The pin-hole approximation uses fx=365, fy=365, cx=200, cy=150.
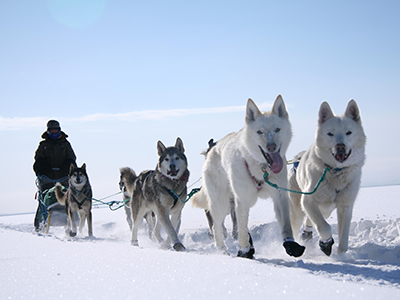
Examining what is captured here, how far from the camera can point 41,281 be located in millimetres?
2072

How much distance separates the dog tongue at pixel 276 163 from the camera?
3238 mm

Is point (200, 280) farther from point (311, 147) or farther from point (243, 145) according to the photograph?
point (311, 147)

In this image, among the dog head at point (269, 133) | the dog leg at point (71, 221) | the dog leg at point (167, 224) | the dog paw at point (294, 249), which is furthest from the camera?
the dog leg at point (71, 221)

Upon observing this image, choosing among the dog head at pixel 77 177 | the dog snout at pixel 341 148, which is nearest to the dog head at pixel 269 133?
the dog snout at pixel 341 148

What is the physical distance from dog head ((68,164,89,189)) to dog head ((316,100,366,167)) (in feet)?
15.8

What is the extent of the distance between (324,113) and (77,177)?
16.1 ft

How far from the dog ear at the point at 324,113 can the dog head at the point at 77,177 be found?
15.9 ft

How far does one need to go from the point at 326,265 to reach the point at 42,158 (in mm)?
6069

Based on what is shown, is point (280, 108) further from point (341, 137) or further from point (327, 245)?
point (327, 245)

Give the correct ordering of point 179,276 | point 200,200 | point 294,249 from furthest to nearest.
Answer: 1. point 200,200
2. point 294,249
3. point 179,276

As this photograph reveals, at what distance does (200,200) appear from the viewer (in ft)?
16.0

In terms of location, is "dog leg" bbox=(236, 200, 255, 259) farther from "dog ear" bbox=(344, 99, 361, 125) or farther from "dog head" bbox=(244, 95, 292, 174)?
"dog ear" bbox=(344, 99, 361, 125)

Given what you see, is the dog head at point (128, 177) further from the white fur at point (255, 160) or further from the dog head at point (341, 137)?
the dog head at point (341, 137)

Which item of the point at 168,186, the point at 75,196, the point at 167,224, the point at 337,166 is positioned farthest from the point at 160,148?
the point at 75,196
